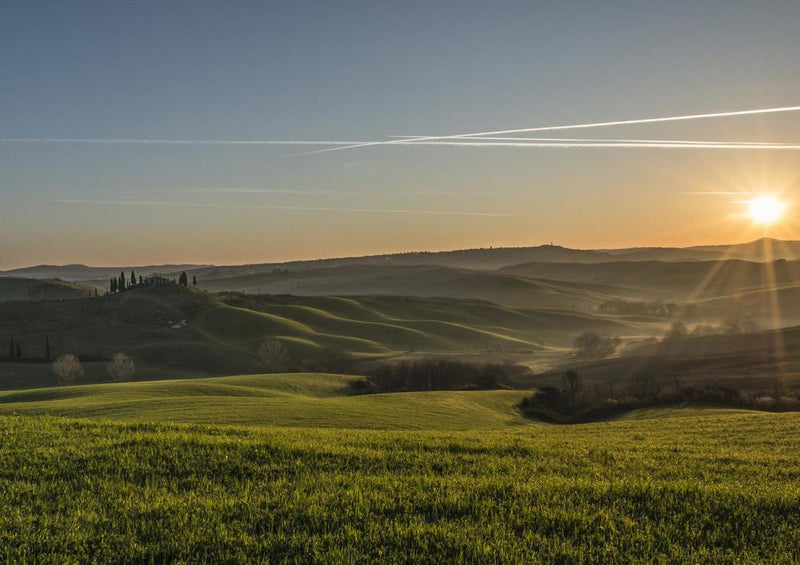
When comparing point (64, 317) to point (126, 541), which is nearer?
point (126, 541)

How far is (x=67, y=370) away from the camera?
104 metres

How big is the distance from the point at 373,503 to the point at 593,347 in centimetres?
14854

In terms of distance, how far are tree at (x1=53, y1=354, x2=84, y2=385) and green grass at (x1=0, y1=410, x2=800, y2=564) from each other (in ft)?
328

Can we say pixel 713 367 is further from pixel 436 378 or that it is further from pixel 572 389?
pixel 436 378

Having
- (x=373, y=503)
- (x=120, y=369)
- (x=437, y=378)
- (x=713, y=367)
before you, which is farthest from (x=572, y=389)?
(x=120, y=369)

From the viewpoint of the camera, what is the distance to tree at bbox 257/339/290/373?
130000 millimetres

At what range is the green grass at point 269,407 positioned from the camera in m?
37.8

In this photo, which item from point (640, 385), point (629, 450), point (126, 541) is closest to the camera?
point (126, 541)

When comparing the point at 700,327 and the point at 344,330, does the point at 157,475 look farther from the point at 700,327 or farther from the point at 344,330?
the point at 700,327

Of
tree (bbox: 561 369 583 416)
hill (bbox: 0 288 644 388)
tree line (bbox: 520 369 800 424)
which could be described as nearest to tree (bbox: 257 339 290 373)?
hill (bbox: 0 288 644 388)

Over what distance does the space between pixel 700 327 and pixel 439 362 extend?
378ft

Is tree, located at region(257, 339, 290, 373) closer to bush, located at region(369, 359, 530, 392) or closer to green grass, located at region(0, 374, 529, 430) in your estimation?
bush, located at region(369, 359, 530, 392)

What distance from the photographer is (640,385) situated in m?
75.6

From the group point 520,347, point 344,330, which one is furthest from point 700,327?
point 344,330
